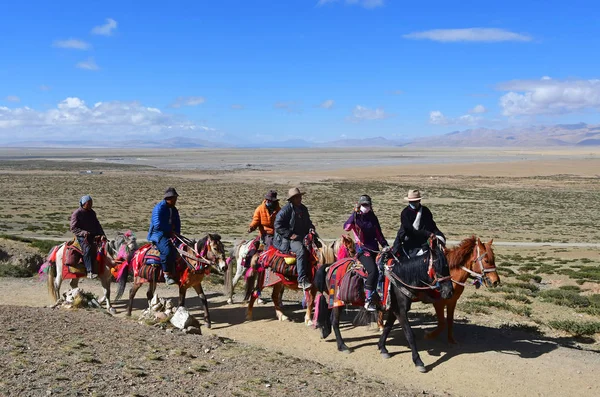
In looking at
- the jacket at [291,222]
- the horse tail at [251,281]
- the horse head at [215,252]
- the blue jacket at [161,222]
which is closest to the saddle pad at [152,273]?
the blue jacket at [161,222]

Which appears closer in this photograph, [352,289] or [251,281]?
[352,289]

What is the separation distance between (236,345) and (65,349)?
2.76 metres

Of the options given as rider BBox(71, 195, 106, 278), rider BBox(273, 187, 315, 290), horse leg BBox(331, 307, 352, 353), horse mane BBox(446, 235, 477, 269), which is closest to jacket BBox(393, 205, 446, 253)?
horse mane BBox(446, 235, 477, 269)

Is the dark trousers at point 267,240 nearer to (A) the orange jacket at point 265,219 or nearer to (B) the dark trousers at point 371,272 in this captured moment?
(A) the orange jacket at point 265,219

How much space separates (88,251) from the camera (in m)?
12.3

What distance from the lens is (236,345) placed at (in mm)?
9227

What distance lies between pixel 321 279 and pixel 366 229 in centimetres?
140

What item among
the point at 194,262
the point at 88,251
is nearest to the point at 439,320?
the point at 194,262

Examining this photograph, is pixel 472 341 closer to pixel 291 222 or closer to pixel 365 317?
pixel 365 317

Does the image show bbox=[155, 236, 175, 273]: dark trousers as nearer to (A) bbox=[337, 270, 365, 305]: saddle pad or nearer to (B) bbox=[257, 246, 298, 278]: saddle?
(B) bbox=[257, 246, 298, 278]: saddle

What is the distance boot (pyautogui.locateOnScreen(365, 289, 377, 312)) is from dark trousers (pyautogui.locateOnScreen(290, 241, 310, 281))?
1854 millimetres

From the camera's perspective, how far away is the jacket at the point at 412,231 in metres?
9.69

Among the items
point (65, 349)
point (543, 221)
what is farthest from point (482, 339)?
point (543, 221)

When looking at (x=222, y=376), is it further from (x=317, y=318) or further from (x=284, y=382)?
(x=317, y=318)
